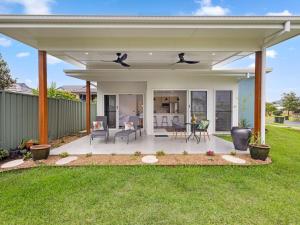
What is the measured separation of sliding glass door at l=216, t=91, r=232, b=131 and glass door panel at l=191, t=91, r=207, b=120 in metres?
0.70

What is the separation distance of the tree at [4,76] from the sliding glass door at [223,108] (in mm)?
13559

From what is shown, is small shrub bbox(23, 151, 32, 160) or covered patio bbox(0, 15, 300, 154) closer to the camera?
covered patio bbox(0, 15, 300, 154)

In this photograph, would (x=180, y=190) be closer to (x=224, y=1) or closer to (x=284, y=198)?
(x=284, y=198)

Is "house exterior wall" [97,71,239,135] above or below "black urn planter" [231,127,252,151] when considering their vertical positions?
above

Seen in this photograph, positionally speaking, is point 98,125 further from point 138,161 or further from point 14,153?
point 138,161

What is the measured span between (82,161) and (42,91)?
2.40 metres

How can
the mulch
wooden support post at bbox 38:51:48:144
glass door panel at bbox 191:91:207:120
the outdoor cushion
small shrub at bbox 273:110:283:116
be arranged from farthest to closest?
small shrub at bbox 273:110:283:116 → glass door panel at bbox 191:91:207:120 → the outdoor cushion → wooden support post at bbox 38:51:48:144 → the mulch

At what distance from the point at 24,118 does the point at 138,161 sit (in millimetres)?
4132

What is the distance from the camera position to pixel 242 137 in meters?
6.29

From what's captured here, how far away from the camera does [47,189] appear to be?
3801mm

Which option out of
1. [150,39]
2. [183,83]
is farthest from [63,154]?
[183,83]

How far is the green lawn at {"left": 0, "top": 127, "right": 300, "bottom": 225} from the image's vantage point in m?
2.90

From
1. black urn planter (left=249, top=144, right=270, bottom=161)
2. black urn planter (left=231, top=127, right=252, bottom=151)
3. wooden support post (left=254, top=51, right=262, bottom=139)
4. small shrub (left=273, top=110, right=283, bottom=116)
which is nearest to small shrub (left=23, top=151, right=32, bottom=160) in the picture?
black urn planter (left=231, top=127, right=252, bottom=151)

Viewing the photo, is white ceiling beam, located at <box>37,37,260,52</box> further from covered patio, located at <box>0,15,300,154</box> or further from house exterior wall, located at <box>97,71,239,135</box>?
house exterior wall, located at <box>97,71,239,135</box>
